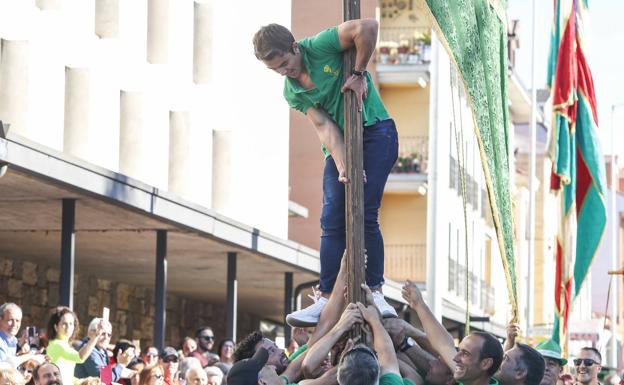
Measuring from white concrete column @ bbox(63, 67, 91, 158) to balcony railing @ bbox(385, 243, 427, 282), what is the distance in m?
22.9

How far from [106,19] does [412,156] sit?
22455mm

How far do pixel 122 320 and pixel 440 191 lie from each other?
7.90 metres

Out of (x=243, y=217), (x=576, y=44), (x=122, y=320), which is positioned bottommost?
(x=122, y=320)

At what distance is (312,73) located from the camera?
25.7 ft

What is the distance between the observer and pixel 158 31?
27.8 meters

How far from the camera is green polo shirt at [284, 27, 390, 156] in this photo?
7730 mm

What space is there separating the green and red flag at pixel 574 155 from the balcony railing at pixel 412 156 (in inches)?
1045

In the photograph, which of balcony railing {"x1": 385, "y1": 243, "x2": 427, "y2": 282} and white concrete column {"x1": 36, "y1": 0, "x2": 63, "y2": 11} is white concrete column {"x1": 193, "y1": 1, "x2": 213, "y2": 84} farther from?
balcony railing {"x1": 385, "y1": 243, "x2": 427, "y2": 282}

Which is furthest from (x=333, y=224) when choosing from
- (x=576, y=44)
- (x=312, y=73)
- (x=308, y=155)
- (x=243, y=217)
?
(x=308, y=155)

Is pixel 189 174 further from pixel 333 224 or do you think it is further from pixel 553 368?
pixel 333 224

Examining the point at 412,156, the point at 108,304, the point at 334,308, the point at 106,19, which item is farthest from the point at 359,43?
the point at 412,156

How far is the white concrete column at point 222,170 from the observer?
30.8 meters

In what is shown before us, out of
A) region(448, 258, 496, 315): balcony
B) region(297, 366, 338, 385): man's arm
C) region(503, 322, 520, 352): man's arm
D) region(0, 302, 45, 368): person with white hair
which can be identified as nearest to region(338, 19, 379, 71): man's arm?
region(297, 366, 338, 385): man's arm

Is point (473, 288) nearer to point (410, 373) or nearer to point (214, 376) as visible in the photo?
point (214, 376)
